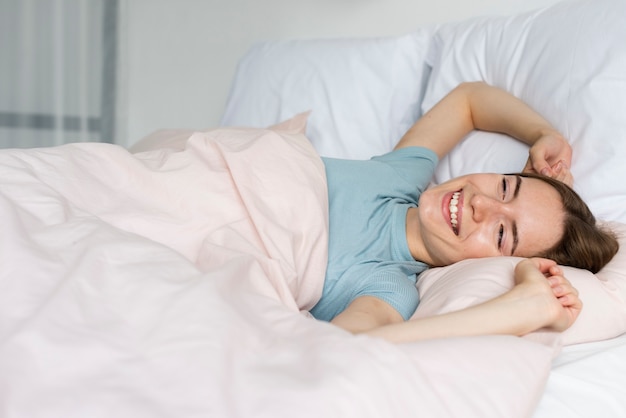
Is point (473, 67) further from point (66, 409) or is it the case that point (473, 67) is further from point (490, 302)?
point (66, 409)

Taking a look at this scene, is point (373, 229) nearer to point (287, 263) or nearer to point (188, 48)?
point (287, 263)

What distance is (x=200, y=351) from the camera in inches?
29.3

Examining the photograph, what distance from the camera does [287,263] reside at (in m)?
1.18

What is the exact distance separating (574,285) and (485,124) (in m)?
0.62

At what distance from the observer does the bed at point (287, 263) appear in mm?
721

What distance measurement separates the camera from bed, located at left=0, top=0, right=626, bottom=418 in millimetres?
721

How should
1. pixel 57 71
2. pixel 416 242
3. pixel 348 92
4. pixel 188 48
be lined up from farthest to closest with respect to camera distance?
1. pixel 188 48
2. pixel 57 71
3. pixel 348 92
4. pixel 416 242

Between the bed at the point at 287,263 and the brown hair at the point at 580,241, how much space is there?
4 cm

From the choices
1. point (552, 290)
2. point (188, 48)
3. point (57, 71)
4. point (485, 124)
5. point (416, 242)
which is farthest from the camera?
point (188, 48)

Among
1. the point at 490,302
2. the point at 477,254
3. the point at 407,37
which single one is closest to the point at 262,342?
the point at 490,302

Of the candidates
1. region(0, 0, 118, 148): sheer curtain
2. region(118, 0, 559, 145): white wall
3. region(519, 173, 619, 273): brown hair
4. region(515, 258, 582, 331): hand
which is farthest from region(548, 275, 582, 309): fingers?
region(0, 0, 118, 148): sheer curtain

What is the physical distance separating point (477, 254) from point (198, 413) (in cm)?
76

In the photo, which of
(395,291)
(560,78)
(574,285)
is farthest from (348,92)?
(574,285)

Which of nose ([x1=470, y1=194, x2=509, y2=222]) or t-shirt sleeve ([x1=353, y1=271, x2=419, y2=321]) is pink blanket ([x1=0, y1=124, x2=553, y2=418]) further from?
nose ([x1=470, y1=194, x2=509, y2=222])
